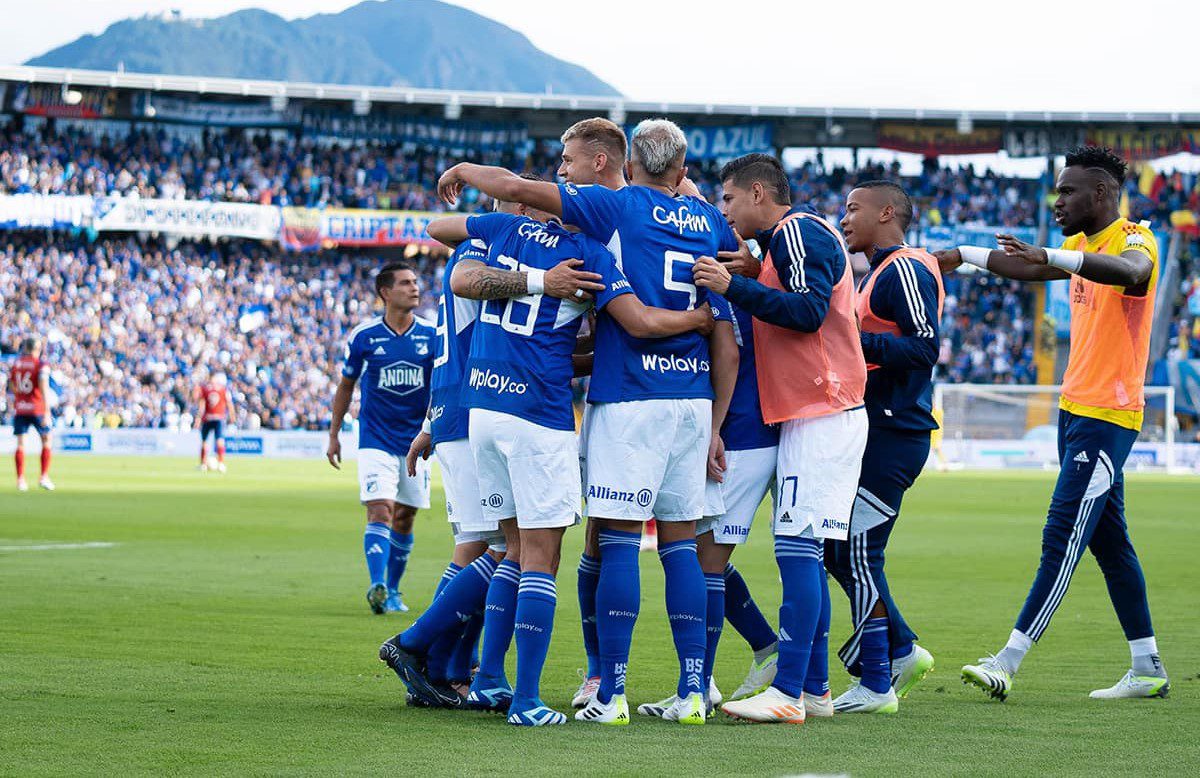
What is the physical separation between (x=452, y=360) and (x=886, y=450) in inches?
77.4

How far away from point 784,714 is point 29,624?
15.6ft

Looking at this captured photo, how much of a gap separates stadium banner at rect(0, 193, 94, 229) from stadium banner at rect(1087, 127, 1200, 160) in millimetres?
34928

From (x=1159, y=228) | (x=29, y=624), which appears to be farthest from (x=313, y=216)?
(x=29, y=624)

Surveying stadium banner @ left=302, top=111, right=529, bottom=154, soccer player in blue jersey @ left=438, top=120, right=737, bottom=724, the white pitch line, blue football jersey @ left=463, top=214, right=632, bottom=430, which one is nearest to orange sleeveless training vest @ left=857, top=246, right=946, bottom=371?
soccer player in blue jersey @ left=438, top=120, right=737, bottom=724

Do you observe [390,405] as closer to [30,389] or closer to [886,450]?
[886,450]

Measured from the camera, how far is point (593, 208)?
18.7ft

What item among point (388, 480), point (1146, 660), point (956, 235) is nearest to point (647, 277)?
point (1146, 660)

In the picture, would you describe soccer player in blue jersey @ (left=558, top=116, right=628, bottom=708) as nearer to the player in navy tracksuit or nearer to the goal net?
the player in navy tracksuit

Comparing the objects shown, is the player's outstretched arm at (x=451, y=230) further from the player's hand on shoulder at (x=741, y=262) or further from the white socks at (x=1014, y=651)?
the white socks at (x=1014, y=651)

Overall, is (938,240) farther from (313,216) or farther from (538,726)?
(538,726)

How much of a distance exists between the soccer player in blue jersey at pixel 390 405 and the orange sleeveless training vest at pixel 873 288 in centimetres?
450

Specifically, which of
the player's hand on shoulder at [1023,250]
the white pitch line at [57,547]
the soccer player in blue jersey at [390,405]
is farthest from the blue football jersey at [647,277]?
the white pitch line at [57,547]

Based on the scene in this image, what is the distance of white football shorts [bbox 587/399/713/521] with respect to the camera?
570 cm

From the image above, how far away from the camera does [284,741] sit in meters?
5.01
